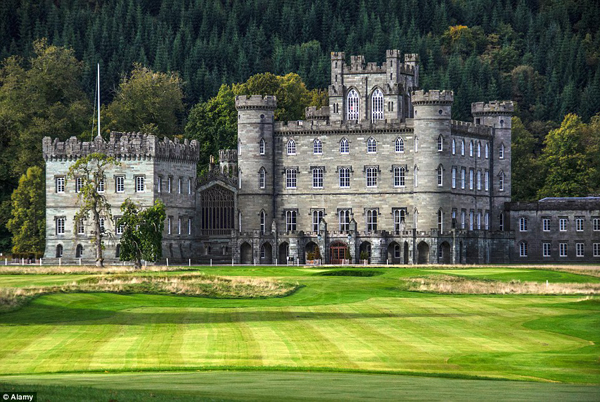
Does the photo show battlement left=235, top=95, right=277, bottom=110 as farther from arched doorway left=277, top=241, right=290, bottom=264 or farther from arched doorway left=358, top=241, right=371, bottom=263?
arched doorway left=358, top=241, right=371, bottom=263

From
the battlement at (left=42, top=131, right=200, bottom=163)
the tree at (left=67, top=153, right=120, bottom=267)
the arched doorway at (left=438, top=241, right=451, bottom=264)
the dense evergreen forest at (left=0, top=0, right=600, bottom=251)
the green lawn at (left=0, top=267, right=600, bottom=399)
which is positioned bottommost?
the green lawn at (left=0, top=267, right=600, bottom=399)

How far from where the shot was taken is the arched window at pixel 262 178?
110 m

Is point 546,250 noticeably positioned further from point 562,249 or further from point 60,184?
point 60,184

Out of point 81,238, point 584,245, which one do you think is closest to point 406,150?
point 584,245

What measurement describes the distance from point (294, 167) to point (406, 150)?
32.5 ft

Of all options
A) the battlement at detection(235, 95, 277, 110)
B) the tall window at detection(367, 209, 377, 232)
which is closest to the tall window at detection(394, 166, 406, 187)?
the tall window at detection(367, 209, 377, 232)

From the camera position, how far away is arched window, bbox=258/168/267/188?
10975 cm

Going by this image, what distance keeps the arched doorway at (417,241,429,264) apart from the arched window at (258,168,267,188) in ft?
49.8

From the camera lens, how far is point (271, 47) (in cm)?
18875

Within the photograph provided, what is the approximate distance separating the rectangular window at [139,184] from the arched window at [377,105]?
76.3 ft

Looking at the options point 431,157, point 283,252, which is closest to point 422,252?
point 431,157

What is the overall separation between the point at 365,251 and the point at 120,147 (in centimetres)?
2173

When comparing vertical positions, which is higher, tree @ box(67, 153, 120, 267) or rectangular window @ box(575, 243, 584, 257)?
tree @ box(67, 153, 120, 267)

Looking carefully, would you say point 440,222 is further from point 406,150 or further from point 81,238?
point 81,238
